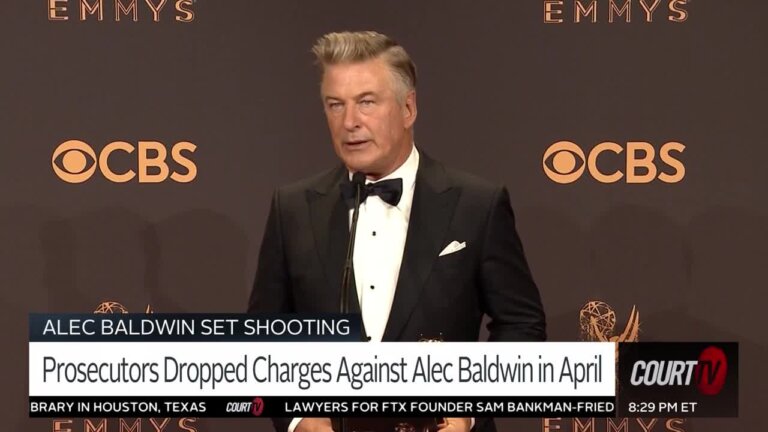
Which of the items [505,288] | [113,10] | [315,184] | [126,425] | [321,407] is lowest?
[126,425]

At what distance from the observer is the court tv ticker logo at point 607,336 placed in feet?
12.3

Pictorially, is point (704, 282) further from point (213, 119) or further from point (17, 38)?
point (17, 38)

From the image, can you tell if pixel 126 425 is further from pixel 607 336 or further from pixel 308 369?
pixel 607 336

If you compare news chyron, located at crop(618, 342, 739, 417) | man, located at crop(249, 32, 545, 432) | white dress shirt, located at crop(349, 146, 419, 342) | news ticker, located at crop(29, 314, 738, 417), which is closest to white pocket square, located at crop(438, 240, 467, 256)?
man, located at crop(249, 32, 545, 432)

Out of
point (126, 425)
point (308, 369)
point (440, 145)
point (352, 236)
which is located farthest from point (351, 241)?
point (126, 425)

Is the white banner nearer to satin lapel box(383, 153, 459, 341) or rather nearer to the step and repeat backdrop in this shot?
satin lapel box(383, 153, 459, 341)

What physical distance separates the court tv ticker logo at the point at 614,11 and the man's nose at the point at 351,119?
748 mm

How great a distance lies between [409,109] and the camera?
139 inches

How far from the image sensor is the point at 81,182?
379 centimetres

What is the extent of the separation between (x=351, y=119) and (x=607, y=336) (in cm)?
108

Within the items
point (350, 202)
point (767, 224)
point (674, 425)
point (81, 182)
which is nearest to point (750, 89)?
point (767, 224)

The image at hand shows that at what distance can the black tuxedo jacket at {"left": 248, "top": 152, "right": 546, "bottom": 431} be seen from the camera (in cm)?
336

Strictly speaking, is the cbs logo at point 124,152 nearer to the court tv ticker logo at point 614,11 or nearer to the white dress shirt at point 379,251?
the white dress shirt at point 379,251

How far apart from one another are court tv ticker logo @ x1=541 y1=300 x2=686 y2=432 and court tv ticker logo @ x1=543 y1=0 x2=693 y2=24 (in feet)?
2.93
